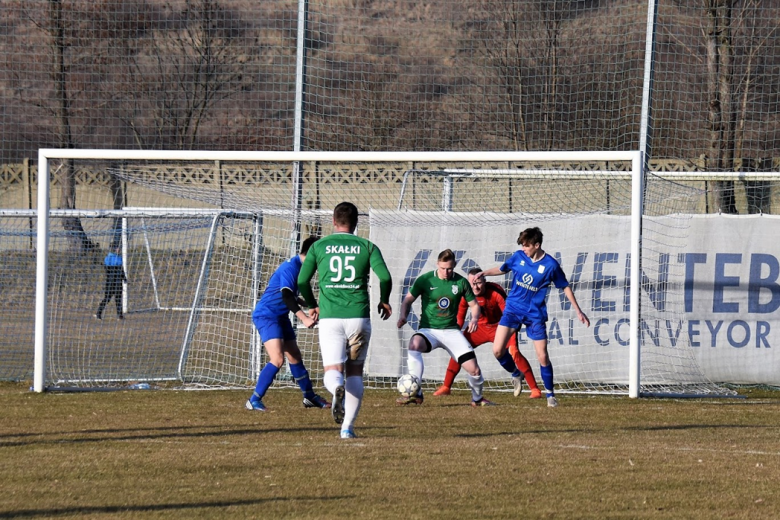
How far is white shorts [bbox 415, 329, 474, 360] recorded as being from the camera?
12258 mm

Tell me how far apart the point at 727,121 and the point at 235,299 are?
7.27m

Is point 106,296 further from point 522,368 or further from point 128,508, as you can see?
point 128,508

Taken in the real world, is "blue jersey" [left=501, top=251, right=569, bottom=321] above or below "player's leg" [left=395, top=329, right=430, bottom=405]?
above

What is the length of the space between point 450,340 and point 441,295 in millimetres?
515

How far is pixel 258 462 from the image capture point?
8016 mm

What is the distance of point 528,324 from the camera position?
12.5 metres

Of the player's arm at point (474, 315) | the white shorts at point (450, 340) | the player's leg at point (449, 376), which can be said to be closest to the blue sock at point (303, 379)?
the white shorts at point (450, 340)

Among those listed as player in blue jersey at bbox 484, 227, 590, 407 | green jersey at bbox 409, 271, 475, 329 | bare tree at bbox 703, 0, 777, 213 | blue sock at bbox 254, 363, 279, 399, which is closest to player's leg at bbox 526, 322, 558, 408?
player in blue jersey at bbox 484, 227, 590, 407

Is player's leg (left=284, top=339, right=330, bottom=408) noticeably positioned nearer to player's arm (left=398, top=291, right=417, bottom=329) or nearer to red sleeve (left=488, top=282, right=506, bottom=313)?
player's arm (left=398, top=291, right=417, bottom=329)

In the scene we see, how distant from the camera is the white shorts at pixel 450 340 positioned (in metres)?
12.3

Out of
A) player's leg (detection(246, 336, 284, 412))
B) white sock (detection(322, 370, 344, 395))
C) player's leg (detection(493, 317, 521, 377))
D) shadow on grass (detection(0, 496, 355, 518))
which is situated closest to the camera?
shadow on grass (detection(0, 496, 355, 518))

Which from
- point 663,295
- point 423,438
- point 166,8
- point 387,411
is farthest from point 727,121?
point 166,8

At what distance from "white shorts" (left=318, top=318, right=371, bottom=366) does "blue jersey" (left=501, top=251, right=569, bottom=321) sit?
379 cm

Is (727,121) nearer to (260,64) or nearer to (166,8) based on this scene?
(260,64)
